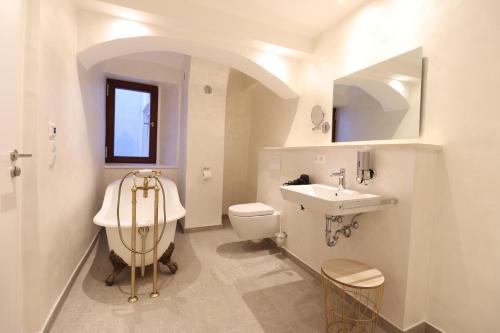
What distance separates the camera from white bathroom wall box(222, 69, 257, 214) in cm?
418

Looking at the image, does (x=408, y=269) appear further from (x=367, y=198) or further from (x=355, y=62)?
(x=355, y=62)

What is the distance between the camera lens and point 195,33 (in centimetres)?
221

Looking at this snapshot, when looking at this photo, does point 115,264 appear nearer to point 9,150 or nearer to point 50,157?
point 50,157

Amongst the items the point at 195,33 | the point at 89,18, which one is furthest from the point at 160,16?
the point at 89,18

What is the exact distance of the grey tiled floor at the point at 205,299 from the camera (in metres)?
1.58

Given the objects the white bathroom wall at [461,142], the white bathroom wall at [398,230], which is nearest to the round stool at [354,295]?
the white bathroom wall at [398,230]

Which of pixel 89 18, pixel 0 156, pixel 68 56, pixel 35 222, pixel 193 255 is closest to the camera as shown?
pixel 0 156

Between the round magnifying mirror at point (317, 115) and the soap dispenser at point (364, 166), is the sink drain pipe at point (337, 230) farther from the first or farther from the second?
the round magnifying mirror at point (317, 115)

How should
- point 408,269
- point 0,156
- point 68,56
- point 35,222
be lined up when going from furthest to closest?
point 68,56 → point 408,269 → point 35,222 → point 0,156

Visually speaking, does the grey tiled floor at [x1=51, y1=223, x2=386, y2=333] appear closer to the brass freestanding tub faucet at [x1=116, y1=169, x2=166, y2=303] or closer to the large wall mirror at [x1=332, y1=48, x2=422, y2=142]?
the brass freestanding tub faucet at [x1=116, y1=169, x2=166, y2=303]

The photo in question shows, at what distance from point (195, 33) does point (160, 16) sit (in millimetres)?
325

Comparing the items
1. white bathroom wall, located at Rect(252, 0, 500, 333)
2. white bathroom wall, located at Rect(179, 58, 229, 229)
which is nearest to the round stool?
white bathroom wall, located at Rect(252, 0, 500, 333)

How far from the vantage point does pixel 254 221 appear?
8.62ft

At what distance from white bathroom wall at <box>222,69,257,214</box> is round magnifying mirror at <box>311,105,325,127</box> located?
179cm
